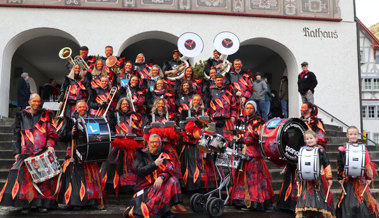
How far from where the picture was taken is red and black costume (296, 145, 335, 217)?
15.2ft

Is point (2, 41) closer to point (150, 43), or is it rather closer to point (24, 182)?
point (150, 43)

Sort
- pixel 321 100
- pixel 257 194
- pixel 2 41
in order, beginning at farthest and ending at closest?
pixel 321 100
pixel 2 41
pixel 257 194

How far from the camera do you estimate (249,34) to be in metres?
13.1

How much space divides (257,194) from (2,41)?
10226 millimetres

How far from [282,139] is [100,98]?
3619 mm

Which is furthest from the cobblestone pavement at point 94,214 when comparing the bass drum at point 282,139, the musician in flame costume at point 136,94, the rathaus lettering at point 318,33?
the rathaus lettering at point 318,33

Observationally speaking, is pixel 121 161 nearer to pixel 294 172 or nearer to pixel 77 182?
pixel 77 182

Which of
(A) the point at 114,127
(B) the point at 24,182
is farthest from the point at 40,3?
(B) the point at 24,182

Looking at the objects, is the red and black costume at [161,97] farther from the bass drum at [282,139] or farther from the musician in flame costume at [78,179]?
the bass drum at [282,139]

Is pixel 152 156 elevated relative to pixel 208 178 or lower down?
elevated

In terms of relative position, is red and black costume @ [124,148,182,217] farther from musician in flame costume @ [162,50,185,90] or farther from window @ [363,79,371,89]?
window @ [363,79,371,89]

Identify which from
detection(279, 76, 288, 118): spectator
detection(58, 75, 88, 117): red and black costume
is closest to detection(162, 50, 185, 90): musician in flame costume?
detection(58, 75, 88, 117): red and black costume

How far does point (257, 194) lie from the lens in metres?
5.70

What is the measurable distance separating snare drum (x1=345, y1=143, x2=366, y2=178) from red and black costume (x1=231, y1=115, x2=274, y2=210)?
1351 mm
